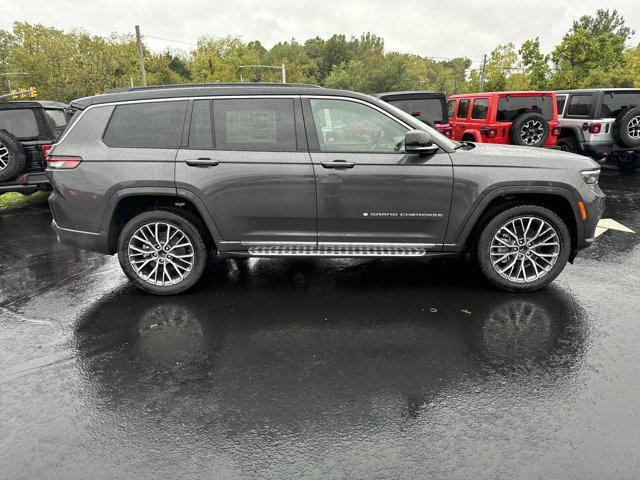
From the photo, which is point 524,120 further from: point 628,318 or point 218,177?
point 218,177

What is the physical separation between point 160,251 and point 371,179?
2223 mm

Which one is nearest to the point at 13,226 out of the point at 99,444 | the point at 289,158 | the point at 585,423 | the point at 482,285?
Answer: the point at 289,158

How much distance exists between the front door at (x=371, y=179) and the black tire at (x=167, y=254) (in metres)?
1.24

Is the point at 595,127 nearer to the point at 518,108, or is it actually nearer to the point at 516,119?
the point at 518,108

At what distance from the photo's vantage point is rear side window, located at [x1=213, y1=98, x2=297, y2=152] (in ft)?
14.8

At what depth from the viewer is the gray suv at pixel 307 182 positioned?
4453mm

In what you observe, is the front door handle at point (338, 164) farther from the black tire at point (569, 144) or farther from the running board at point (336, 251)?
the black tire at point (569, 144)

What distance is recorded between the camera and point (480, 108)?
11.5m

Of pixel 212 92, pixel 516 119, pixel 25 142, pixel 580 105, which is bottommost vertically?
pixel 25 142

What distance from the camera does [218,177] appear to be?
4.47 metres

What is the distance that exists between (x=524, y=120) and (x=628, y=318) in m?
7.34

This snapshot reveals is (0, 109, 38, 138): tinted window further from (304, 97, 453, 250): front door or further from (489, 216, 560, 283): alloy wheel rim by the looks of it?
(489, 216, 560, 283): alloy wheel rim

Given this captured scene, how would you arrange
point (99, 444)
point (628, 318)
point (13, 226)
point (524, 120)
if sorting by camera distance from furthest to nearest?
point (524, 120)
point (13, 226)
point (628, 318)
point (99, 444)

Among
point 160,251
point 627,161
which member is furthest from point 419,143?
point 627,161
